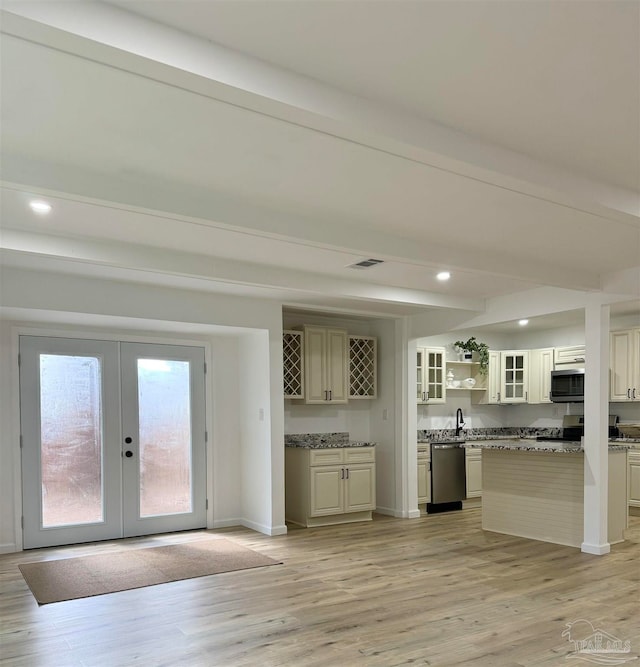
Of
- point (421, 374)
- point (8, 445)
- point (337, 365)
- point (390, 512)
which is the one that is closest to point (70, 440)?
point (8, 445)

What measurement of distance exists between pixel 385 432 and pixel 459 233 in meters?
4.26

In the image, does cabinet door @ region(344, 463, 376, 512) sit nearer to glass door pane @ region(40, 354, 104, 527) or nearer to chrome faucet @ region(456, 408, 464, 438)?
chrome faucet @ region(456, 408, 464, 438)

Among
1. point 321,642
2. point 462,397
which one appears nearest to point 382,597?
point 321,642

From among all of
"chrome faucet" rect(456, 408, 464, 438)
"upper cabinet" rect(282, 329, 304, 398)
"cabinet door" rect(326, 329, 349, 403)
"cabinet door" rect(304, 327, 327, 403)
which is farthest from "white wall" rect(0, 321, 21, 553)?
"chrome faucet" rect(456, 408, 464, 438)

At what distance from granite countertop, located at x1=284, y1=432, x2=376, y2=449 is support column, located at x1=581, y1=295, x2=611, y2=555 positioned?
254cm

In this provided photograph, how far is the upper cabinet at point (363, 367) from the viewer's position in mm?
7938

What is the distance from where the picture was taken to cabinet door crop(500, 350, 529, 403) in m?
9.02

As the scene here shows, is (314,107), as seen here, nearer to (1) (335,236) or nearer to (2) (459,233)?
(1) (335,236)

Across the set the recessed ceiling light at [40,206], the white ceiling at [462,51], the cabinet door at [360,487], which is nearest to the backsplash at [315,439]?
the cabinet door at [360,487]

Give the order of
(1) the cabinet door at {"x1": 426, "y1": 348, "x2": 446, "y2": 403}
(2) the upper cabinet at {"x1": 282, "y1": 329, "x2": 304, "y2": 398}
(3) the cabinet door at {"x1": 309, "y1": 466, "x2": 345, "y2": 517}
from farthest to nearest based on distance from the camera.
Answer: (1) the cabinet door at {"x1": 426, "y1": 348, "x2": 446, "y2": 403}
(2) the upper cabinet at {"x1": 282, "y1": 329, "x2": 304, "y2": 398}
(3) the cabinet door at {"x1": 309, "y1": 466, "x2": 345, "y2": 517}

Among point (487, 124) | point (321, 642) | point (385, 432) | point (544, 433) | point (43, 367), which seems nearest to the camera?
point (487, 124)

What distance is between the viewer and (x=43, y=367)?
6.05m

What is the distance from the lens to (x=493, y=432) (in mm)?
9367

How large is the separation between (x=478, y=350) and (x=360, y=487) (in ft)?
9.61
